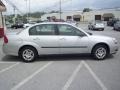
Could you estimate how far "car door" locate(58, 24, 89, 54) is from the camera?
30.2 feet

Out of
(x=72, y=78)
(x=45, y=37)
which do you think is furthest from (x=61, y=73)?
(x=45, y=37)

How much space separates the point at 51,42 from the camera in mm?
9141

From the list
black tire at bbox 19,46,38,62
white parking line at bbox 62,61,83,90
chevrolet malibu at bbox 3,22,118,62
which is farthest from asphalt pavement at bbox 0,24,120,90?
chevrolet malibu at bbox 3,22,118,62

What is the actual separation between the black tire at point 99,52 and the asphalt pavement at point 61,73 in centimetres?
25

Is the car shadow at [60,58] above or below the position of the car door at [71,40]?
below

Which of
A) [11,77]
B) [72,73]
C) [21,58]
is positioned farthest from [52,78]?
[21,58]

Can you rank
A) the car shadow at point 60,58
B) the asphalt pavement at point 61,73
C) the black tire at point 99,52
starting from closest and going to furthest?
the asphalt pavement at point 61,73
the black tire at point 99,52
the car shadow at point 60,58

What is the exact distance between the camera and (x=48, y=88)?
5855 mm

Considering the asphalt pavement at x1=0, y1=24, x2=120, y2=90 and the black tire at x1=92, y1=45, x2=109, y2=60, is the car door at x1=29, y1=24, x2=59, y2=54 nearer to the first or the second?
the asphalt pavement at x1=0, y1=24, x2=120, y2=90

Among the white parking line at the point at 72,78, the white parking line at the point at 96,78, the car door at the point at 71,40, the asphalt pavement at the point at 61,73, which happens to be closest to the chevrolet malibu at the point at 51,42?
the car door at the point at 71,40

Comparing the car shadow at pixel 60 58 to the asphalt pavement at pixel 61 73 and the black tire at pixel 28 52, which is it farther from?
the black tire at pixel 28 52

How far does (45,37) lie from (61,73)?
234cm

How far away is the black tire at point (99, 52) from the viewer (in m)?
9.41

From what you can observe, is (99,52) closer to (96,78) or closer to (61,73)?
(61,73)
